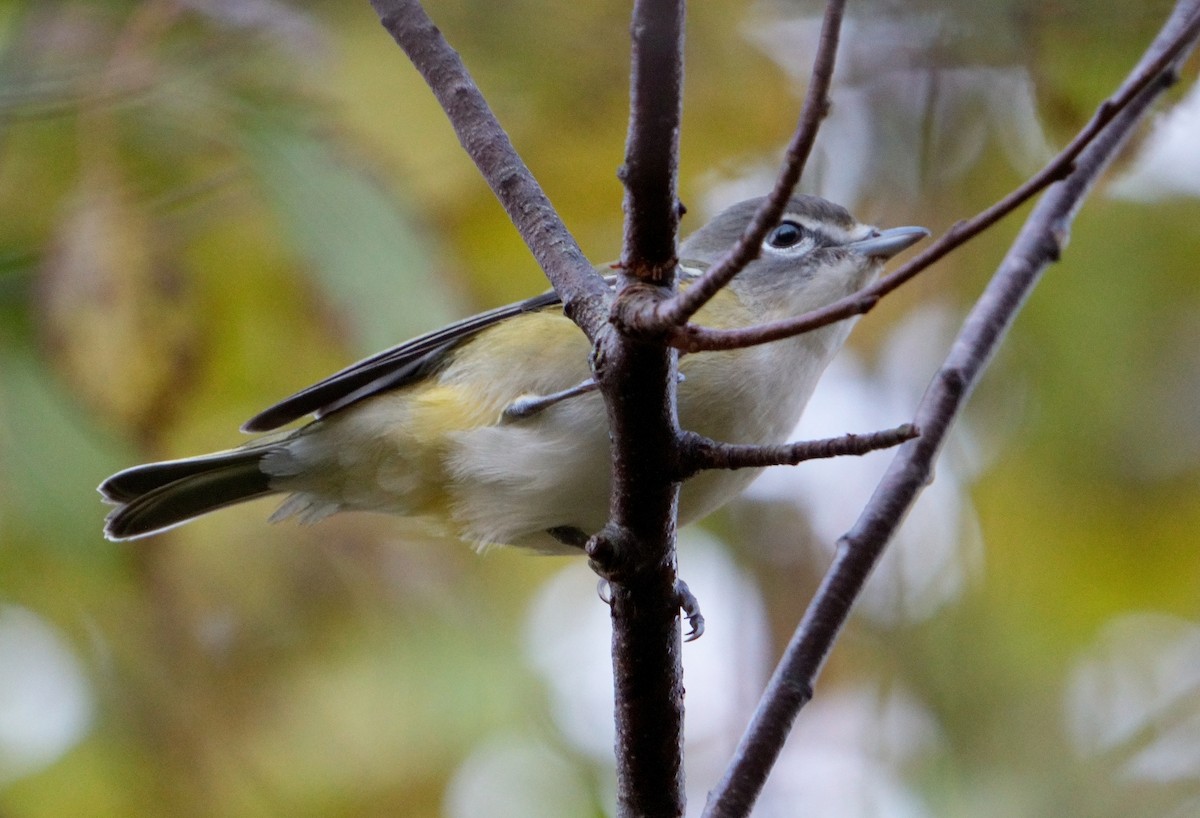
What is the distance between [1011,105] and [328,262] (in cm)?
274

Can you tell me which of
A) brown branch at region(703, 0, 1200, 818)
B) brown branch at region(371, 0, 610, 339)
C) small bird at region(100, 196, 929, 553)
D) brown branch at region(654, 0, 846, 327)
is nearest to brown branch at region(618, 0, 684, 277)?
brown branch at region(371, 0, 610, 339)

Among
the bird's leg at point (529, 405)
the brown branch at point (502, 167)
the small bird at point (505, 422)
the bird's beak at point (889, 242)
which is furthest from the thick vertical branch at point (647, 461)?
the bird's beak at point (889, 242)

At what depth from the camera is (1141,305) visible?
4406 mm

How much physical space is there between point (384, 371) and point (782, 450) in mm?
1947

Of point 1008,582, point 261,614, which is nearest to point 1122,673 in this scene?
point 1008,582

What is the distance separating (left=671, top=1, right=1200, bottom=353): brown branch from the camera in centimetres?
133

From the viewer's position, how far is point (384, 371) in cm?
334

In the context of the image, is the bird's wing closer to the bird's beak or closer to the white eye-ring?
the white eye-ring

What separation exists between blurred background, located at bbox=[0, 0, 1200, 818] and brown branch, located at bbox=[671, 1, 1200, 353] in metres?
1.52

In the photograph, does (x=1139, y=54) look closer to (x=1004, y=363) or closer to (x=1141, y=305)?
(x=1141, y=305)

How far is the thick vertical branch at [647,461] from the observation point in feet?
5.19

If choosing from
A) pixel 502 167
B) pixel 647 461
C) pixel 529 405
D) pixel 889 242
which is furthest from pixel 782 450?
pixel 889 242

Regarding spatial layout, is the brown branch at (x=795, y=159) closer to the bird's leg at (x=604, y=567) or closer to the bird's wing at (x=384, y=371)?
the bird's leg at (x=604, y=567)

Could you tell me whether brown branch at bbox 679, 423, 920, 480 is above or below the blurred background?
below
